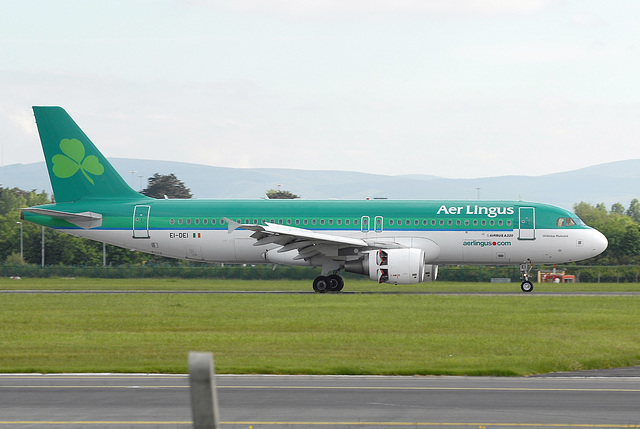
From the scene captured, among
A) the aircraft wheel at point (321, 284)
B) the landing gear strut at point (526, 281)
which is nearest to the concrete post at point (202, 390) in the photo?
the aircraft wheel at point (321, 284)

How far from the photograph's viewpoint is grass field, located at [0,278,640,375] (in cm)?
1727

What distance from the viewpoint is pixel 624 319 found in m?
26.3

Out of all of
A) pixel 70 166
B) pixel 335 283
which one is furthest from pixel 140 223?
pixel 335 283

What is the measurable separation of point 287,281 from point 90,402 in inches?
1484

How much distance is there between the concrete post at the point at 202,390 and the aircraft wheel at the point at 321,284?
1300 inches

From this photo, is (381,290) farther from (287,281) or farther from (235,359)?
(235,359)

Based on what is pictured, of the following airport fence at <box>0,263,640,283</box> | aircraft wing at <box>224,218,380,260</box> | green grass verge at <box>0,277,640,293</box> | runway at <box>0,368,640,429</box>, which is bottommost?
runway at <box>0,368,640,429</box>

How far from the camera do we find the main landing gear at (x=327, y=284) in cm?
3856

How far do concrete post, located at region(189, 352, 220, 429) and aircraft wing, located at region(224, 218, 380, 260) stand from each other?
29.5 meters

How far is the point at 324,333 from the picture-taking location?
22.3 meters

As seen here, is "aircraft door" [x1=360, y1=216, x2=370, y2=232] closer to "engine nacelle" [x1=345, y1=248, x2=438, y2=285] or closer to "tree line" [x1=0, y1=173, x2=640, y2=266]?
"engine nacelle" [x1=345, y1=248, x2=438, y2=285]

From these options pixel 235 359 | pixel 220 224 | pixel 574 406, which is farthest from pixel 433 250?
pixel 574 406

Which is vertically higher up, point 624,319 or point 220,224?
point 220,224

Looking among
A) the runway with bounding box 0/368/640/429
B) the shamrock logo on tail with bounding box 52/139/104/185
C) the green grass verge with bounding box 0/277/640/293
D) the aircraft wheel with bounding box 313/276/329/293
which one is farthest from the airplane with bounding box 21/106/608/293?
the runway with bounding box 0/368/640/429
